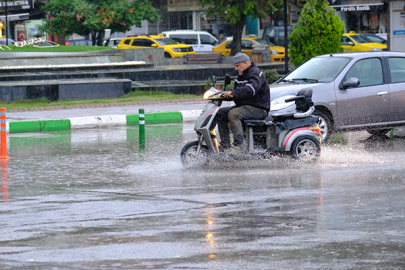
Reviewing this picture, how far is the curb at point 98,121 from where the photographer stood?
1570 cm

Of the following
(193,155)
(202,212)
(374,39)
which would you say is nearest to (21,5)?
(374,39)

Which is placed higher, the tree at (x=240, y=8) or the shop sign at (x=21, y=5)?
the shop sign at (x=21, y=5)

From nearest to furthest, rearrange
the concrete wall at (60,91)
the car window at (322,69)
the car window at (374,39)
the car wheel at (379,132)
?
the car window at (322,69) < the car wheel at (379,132) < the concrete wall at (60,91) < the car window at (374,39)

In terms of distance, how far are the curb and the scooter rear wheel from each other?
7.31 m

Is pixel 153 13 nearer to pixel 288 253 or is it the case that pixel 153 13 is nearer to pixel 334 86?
pixel 334 86

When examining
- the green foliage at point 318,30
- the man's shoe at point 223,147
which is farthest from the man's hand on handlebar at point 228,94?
the green foliage at point 318,30

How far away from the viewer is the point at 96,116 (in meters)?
16.5

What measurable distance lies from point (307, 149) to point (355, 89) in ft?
8.17

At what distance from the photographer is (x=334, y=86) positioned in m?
11.9

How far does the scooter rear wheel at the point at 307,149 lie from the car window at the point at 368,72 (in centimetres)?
256

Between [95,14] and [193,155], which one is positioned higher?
[95,14]

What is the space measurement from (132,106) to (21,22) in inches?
1669

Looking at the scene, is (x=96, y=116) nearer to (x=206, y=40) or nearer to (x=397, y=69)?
(x=397, y=69)

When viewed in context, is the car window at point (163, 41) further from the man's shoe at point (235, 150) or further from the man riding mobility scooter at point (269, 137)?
the man's shoe at point (235, 150)
